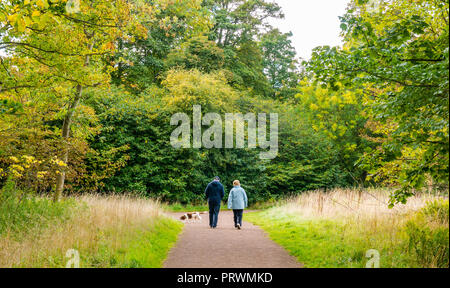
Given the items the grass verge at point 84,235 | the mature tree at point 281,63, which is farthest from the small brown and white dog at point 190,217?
the mature tree at point 281,63

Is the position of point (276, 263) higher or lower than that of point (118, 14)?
lower

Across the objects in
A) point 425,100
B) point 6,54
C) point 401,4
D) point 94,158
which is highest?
point 401,4

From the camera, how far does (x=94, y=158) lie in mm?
18156

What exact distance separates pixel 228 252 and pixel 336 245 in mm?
2339

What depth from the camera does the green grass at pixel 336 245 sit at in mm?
5953

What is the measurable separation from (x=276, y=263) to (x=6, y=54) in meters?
8.34

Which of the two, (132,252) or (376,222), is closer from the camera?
(132,252)

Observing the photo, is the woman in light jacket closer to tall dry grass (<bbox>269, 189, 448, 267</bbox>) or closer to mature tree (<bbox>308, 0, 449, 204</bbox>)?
tall dry grass (<bbox>269, 189, 448, 267</bbox>)

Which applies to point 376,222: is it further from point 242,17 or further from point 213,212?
point 242,17

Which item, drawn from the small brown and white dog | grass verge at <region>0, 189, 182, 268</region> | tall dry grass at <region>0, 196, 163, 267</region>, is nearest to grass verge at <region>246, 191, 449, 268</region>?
grass verge at <region>0, 189, 182, 268</region>

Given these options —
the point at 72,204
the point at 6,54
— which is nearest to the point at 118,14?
the point at 6,54

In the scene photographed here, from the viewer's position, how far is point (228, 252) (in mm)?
7648

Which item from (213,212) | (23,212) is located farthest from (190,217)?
(23,212)
